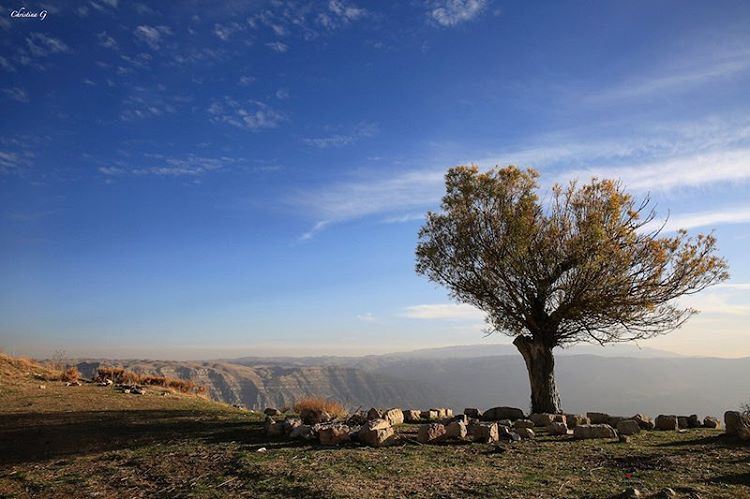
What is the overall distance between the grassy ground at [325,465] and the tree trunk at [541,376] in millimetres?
5025

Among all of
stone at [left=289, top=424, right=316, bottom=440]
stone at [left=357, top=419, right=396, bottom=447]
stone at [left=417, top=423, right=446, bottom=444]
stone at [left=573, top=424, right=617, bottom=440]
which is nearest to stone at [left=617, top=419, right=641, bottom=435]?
stone at [left=573, top=424, right=617, bottom=440]

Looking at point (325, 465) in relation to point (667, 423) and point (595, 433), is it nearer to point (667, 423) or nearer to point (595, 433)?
point (595, 433)

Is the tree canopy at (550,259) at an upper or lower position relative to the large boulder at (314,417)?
upper

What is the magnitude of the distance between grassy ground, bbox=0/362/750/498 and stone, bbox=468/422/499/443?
0.50 m

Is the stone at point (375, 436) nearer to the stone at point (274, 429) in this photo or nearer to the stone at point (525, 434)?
→ the stone at point (274, 429)

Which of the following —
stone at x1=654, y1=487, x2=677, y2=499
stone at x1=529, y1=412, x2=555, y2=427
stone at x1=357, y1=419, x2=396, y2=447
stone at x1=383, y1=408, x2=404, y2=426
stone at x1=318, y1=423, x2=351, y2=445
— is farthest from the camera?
stone at x1=383, y1=408, x2=404, y2=426

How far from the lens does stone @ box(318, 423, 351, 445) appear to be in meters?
11.7

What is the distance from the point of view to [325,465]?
9.55 metres

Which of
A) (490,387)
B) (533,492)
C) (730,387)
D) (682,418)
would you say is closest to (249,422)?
(533,492)

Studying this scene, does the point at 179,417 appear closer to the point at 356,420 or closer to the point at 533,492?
the point at 356,420

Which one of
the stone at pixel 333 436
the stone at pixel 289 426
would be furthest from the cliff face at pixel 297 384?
the stone at pixel 333 436

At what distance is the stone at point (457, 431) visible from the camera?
39.0 feet

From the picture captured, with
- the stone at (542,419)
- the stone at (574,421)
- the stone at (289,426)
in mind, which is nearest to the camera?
the stone at (289,426)

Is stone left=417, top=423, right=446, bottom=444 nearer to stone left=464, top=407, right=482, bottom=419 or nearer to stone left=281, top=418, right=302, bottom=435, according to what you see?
stone left=281, top=418, right=302, bottom=435
